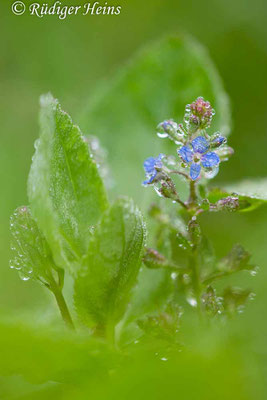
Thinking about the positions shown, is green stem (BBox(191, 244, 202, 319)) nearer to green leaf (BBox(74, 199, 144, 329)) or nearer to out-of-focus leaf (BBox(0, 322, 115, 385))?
green leaf (BBox(74, 199, 144, 329))

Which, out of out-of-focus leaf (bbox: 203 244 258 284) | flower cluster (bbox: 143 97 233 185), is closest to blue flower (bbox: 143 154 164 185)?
flower cluster (bbox: 143 97 233 185)

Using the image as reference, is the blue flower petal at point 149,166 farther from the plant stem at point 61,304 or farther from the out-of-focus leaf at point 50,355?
the out-of-focus leaf at point 50,355

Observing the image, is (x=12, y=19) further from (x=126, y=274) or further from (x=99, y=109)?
(x=126, y=274)

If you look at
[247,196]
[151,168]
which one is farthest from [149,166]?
[247,196]

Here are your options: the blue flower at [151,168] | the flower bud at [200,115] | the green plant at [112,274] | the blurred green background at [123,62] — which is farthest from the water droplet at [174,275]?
the blurred green background at [123,62]

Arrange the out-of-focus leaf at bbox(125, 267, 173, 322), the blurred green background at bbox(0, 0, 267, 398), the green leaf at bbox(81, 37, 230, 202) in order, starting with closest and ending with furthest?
the out-of-focus leaf at bbox(125, 267, 173, 322) → the green leaf at bbox(81, 37, 230, 202) → the blurred green background at bbox(0, 0, 267, 398)

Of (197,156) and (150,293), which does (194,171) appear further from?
(150,293)
